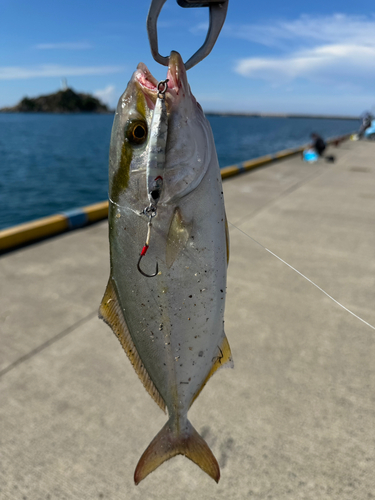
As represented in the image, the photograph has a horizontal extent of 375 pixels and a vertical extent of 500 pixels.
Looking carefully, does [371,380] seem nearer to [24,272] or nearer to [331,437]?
[331,437]

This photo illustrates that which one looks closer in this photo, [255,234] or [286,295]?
[286,295]

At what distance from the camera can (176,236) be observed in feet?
4.61

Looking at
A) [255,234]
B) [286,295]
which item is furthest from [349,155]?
[286,295]

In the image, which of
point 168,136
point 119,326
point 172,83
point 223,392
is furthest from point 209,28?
point 223,392

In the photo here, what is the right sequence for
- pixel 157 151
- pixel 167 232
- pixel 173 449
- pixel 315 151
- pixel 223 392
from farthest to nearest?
pixel 315 151
pixel 223 392
pixel 173 449
pixel 167 232
pixel 157 151

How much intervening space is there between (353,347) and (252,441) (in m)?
1.60

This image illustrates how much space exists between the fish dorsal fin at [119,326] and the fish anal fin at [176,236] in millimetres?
381

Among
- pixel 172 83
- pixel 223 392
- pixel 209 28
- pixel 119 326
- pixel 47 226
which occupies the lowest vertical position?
pixel 223 392

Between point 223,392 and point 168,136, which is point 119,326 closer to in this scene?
point 168,136

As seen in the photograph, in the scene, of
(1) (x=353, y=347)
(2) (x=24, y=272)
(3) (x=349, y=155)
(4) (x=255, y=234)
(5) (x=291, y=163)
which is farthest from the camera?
(3) (x=349, y=155)

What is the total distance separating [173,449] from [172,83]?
5.66ft

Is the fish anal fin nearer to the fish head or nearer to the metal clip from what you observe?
the fish head

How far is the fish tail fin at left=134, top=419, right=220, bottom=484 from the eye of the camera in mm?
1901

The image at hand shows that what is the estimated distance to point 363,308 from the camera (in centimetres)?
433
